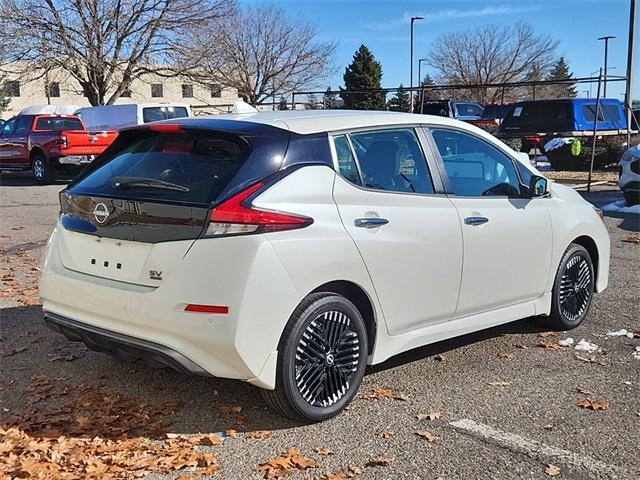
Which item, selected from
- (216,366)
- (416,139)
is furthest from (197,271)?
(416,139)

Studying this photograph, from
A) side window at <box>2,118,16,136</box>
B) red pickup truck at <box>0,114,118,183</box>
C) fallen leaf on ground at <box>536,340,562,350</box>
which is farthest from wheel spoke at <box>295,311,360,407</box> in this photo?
side window at <box>2,118,16,136</box>

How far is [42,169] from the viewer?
1770 cm

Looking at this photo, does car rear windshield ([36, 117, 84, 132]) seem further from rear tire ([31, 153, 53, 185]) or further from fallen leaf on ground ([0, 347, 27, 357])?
fallen leaf on ground ([0, 347, 27, 357])

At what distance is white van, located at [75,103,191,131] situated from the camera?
809 inches

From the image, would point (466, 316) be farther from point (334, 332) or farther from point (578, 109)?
point (578, 109)

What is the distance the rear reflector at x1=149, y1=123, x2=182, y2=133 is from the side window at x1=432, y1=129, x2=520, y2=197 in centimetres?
165

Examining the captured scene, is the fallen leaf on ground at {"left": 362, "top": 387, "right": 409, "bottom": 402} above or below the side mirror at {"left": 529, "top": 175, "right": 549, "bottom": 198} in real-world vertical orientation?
below

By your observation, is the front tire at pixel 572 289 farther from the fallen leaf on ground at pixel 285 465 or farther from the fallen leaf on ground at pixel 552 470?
the fallen leaf on ground at pixel 285 465

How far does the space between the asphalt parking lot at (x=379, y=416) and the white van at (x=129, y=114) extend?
618 inches

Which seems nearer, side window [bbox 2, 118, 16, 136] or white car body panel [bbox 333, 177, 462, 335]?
white car body panel [bbox 333, 177, 462, 335]

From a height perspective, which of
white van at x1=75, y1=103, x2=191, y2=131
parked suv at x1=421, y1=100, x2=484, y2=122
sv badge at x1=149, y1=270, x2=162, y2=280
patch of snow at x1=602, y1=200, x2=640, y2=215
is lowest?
patch of snow at x1=602, y1=200, x2=640, y2=215

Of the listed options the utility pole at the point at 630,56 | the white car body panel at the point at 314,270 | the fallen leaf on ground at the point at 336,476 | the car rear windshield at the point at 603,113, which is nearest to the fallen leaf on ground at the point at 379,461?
the fallen leaf on ground at the point at 336,476

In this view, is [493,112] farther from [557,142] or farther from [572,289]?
[572,289]

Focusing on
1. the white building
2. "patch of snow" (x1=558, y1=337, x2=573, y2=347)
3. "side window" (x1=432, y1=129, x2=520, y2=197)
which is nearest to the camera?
"side window" (x1=432, y1=129, x2=520, y2=197)
